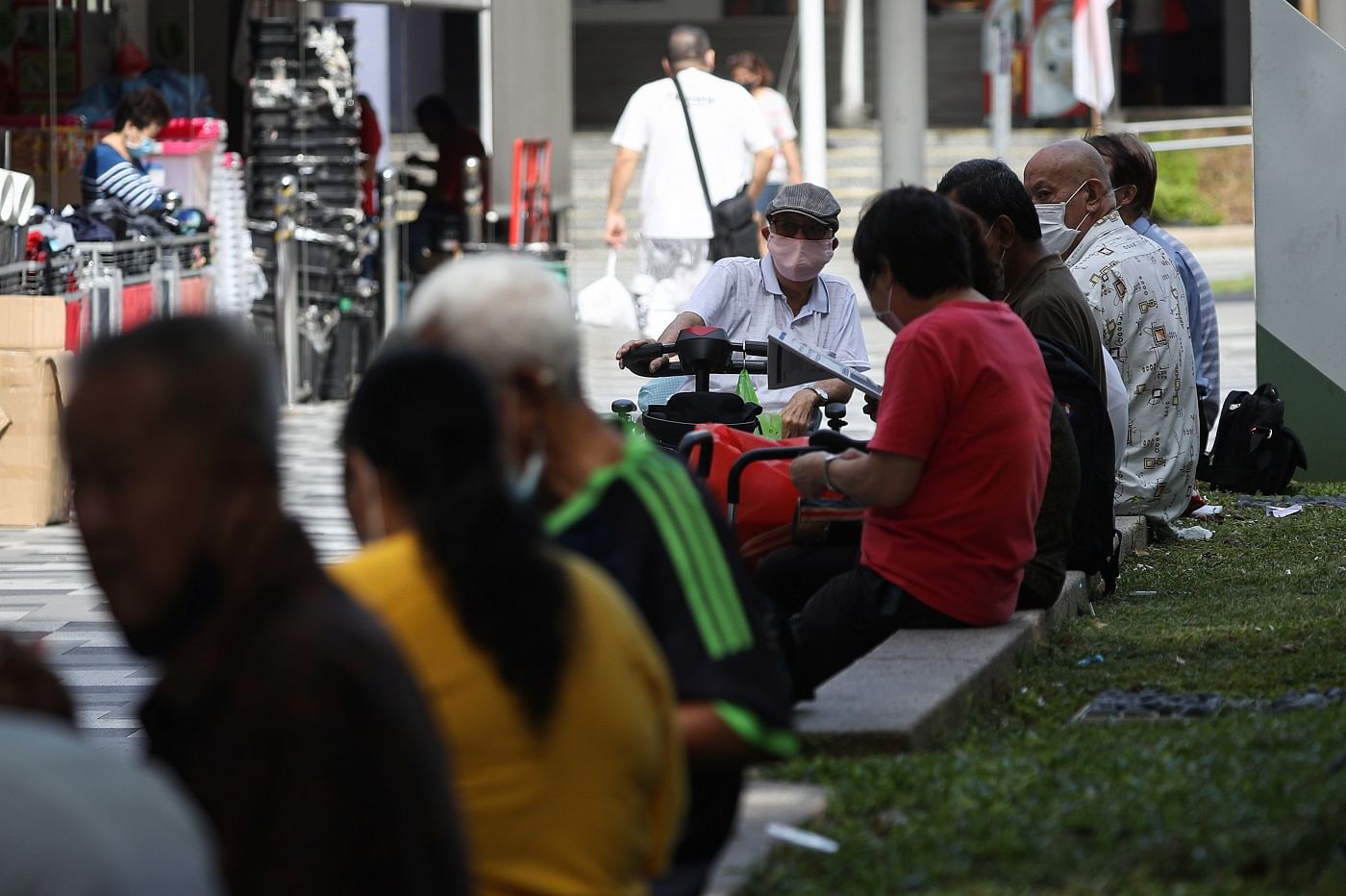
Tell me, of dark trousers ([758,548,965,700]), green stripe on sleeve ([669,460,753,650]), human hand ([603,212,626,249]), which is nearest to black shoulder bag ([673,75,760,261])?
human hand ([603,212,626,249])

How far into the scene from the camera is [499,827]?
7.93 ft

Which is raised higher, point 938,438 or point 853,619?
point 938,438

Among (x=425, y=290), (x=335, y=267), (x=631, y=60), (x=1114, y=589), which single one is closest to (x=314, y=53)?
(x=335, y=267)

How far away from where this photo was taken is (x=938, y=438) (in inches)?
196

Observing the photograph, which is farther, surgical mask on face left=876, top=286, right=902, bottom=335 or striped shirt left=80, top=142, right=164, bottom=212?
striped shirt left=80, top=142, right=164, bottom=212

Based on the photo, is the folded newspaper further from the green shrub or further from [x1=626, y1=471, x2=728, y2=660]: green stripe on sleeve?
the green shrub

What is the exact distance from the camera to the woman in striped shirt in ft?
39.8

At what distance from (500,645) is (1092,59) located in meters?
21.7

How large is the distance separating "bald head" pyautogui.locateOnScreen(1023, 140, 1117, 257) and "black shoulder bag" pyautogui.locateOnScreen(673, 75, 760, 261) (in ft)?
16.2

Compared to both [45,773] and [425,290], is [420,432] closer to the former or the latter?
[425,290]

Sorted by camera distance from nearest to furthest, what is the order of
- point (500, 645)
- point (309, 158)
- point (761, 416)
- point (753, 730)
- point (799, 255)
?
point (500, 645), point (753, 730), point (761, 416), point (799, 255), point (309, 158)

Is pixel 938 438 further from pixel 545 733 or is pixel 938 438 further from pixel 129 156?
pixel 129 156

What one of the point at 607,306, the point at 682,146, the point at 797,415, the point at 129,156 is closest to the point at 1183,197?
the point at 682,146

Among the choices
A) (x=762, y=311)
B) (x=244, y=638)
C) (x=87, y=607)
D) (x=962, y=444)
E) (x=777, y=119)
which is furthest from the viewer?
(x=777, y=119)
